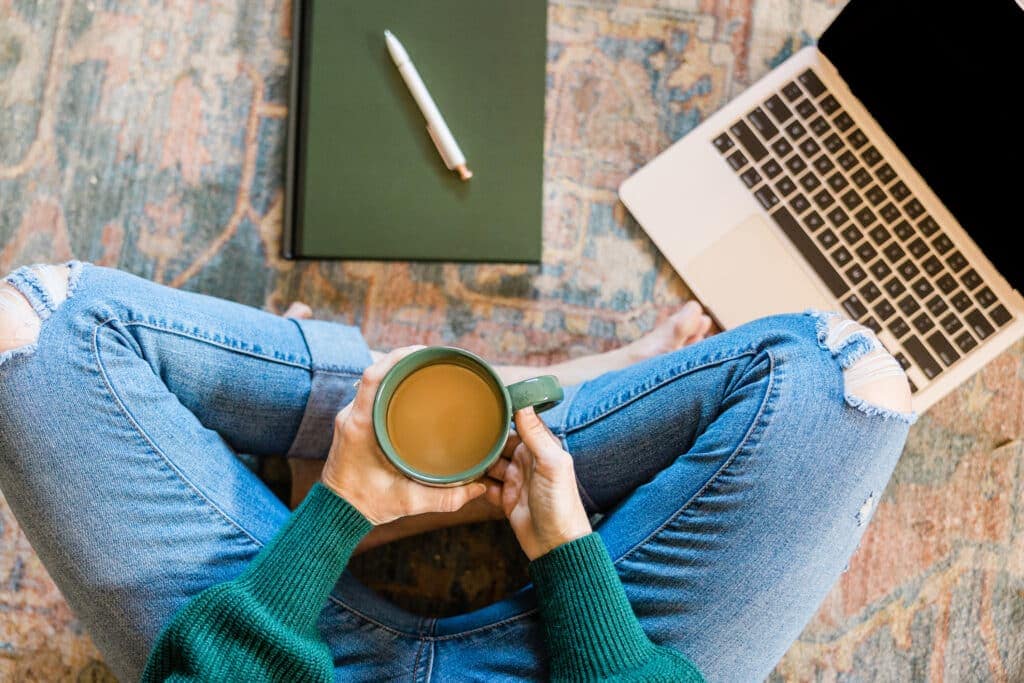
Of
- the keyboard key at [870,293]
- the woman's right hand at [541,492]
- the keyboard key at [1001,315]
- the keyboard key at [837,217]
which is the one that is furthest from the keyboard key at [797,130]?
the woman's right hand at [541,492]

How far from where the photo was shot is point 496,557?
1.02m

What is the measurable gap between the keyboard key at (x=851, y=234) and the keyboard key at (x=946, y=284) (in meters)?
0.11

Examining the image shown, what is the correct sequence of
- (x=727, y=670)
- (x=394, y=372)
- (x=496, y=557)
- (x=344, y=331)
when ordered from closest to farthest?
(x=394, y=372)
(x=727, y=670)
(x=344, y=331)
(x=496, y=557)

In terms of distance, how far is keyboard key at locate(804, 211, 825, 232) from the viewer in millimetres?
927

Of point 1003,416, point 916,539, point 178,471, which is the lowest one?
point 916,539

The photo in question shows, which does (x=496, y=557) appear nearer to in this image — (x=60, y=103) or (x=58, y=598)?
(x=58, y=598)

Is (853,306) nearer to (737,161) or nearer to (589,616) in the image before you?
(737,161)

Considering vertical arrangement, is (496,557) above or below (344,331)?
below

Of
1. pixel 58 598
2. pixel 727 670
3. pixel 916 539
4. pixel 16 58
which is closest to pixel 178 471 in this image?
pixel 58 598

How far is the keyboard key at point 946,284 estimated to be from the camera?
0.90 meters

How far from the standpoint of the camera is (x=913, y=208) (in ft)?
2.99

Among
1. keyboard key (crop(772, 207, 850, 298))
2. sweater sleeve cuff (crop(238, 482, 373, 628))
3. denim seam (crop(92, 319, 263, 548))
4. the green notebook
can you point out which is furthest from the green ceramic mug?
keyboard key (crop(772, 207, 850, 298))

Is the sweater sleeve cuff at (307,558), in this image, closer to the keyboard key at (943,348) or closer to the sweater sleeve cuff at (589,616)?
the sweater sleeve cuff at (589,616)

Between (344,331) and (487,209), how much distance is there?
0.23m
